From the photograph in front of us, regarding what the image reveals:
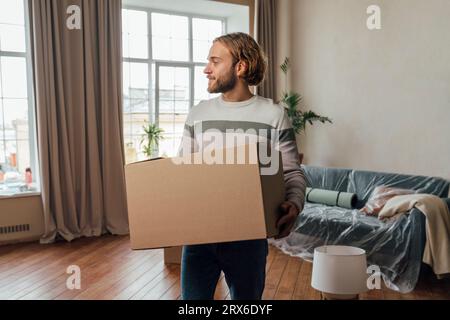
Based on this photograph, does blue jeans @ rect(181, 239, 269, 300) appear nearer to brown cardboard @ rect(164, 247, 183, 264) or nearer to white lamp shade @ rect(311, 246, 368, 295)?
white lamp shade @ rect(311, 246, 368, 295)

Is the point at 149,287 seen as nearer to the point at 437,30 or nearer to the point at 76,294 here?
the point at 76,294

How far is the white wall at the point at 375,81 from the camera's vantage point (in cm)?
384

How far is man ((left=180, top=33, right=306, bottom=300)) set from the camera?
1.28m

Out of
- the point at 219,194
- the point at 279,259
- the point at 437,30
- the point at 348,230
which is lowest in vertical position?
the point at 279,259

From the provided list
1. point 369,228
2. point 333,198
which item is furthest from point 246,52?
point 333,198

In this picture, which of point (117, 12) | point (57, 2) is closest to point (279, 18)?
point (117, 12)

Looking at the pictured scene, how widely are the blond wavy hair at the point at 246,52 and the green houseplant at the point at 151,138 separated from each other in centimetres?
397

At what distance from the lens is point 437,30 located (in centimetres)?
379

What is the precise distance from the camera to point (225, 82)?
4.30 ft

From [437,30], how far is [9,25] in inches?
157

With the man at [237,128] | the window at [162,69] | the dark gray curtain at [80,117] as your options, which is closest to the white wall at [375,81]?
the window at [162,69]

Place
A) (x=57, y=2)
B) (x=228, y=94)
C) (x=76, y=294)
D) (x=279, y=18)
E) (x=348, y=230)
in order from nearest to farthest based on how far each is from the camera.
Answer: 1. (x=228, y=94)
2. (x=76, y=294)
3. (x=348, y=230)
4. (x=57, y=2)
5. (x=279, y=18)

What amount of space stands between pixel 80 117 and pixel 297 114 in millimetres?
2337

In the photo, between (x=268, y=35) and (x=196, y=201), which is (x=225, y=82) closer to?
(x=196, y=201)
